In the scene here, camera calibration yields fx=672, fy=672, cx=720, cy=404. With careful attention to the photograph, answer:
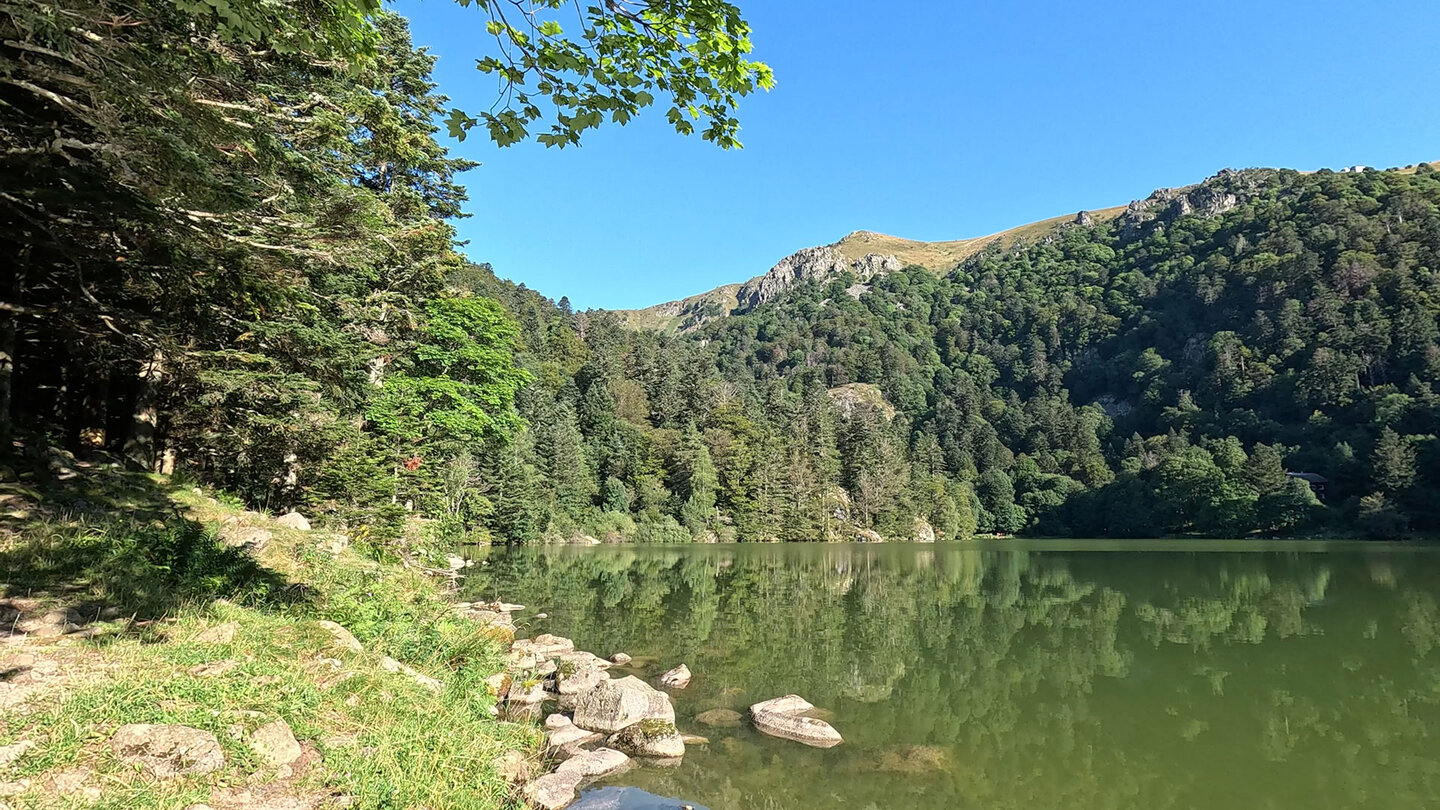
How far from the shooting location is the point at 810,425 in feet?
341

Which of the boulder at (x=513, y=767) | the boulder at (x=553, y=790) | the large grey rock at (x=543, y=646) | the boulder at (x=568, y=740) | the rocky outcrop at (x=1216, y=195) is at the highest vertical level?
the rocky outcrop at (x=1216, y=195)

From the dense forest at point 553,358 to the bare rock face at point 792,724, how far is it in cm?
957

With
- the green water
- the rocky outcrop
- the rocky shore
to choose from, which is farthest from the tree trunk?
the rocky outcrop

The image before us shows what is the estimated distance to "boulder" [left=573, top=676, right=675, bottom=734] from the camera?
35.3 feet

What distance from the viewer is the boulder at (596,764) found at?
9.03 m

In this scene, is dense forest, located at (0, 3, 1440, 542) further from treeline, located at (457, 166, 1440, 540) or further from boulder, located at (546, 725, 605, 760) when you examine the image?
boulder, located at (546, 725, 605, 760)

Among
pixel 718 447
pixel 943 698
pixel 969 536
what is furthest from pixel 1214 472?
pixel 943 698

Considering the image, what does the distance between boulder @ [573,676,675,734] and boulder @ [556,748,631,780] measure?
0.91m

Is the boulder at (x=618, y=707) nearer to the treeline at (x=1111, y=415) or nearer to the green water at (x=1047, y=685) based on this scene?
the green water at (x=1047, y=685)

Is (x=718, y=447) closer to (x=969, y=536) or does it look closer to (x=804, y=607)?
(x=969, y=536)

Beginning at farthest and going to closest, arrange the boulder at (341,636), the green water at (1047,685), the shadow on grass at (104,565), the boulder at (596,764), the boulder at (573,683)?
the boulder at (573,683) → the green water at (1047,685) → the boulder at (596,764) → the boulder at (341,636) → the shadow on grass at (104,565)

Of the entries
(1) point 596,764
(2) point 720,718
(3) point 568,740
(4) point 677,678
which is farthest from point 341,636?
(4) point 677,678

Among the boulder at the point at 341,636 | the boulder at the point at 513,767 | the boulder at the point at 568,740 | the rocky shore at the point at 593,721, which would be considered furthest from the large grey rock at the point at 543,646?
the boulder at the point at 513,767

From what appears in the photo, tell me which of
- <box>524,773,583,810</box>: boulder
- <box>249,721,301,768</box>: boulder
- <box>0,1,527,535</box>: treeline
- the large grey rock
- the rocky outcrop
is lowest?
the large grey rock
